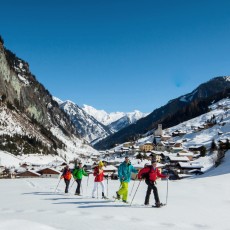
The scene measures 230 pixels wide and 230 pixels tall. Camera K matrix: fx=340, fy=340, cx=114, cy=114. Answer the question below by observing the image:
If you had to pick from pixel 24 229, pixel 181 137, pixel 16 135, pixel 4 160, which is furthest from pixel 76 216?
pixel 181 137

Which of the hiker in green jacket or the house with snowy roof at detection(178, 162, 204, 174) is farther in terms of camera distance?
the house with snowy roof at detection(178, 162, 204, 174)

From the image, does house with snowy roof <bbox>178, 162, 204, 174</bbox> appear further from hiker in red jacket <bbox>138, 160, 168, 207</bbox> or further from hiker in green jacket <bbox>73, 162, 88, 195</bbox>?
hiker in red jacket <bbox>138, 160, 168, 207</bbox>

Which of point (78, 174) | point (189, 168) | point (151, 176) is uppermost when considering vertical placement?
point (189, 168)

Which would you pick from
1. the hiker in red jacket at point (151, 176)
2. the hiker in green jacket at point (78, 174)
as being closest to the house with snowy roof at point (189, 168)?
the hiker in green jacket at point (78, 174)

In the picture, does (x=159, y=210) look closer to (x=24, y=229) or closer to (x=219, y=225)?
(x=219, y=225)

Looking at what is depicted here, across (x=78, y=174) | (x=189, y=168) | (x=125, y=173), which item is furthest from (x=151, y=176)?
(x=189, y=168)

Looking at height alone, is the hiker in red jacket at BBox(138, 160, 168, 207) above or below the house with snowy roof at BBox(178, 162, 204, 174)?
below

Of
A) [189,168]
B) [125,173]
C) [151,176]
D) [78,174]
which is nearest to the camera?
[151,176]

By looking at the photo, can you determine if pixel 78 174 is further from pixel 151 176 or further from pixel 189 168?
pixel 189 168

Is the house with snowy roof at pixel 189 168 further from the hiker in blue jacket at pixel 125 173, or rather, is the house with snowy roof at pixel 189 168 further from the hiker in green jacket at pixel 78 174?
the hiker in blue jacket at pixel 125 173

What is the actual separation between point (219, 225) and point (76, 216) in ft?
15.7

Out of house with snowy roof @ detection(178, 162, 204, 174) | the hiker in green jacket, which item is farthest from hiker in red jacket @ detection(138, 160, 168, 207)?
house with snowy roof @ detection(178, 162, 204, 174)

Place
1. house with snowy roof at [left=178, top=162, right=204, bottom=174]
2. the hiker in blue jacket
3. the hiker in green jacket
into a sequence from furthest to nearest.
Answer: house with snowy roof at [left=178, top=162, right=204, bottom=174]
the hiker in green jacket
the hiker in blue jacket

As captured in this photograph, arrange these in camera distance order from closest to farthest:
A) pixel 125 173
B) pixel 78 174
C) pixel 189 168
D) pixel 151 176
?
pixel 151 176 → pixel 125 173 → pixel 78 174 → pixel 189 168
